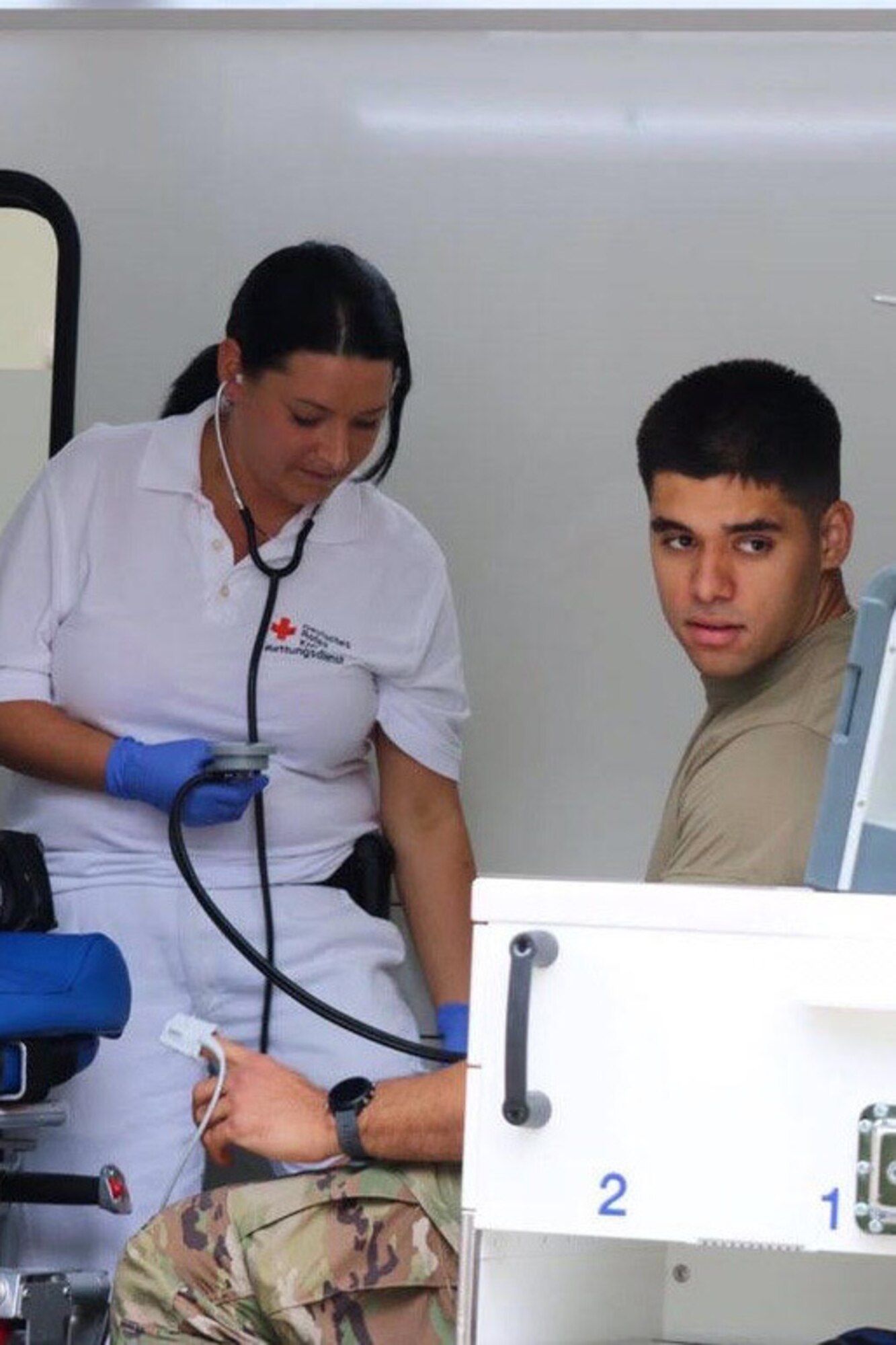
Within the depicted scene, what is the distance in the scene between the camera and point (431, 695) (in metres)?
3.79

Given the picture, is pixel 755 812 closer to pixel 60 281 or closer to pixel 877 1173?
pixel 877 1173

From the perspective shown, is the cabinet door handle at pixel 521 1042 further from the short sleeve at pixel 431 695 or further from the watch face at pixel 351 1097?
the short sleeve at pixel 431 695

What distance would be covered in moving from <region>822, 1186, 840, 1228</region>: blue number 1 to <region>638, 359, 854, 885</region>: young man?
70 centimetres

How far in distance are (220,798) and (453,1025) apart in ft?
1.64

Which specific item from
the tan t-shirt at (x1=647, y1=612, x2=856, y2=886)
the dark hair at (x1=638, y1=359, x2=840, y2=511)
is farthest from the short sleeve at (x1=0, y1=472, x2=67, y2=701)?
the tan t-shirt at (x1=647, y1=612, x2=856, y2=886)

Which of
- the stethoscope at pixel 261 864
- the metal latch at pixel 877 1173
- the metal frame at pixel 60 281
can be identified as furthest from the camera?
the metal frame at pixel 60 281

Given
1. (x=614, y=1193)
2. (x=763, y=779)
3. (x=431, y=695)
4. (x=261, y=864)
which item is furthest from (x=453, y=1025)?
(x=614, y=1193)

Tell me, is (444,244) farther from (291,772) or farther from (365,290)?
(291,772)

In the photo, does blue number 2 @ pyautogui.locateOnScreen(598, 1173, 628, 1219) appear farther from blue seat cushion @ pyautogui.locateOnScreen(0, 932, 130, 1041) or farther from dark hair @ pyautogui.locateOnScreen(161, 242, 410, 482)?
dark hair @ pyautogui.locateOnScreen(161, 242, 410, 482)

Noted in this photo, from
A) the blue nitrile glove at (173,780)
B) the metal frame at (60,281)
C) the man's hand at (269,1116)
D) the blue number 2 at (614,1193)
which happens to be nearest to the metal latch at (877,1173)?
the blue number 2 at (614,1193)

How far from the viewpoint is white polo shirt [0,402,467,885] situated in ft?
12.0

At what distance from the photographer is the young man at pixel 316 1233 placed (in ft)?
8.38

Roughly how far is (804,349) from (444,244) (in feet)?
1.79

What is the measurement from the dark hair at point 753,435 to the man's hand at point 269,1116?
777 mm
